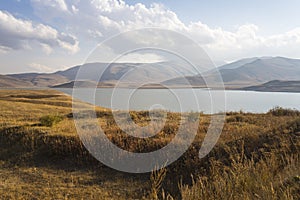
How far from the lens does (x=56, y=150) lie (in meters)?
14.0

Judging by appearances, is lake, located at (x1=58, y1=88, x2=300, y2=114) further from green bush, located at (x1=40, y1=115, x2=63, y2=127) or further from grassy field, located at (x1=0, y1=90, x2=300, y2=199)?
grassy field, located at (x1=0, y1=90, x2=300, y2=199)

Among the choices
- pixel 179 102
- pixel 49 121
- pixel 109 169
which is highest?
pixel 179 102

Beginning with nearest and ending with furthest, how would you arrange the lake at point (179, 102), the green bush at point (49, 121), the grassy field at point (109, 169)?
the grassy field at point (109, 169) < the green bush at point (49, 121) < the lake at point (179, 102)

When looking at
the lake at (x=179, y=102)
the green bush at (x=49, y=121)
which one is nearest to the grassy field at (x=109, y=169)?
the green bush at (x=49, y=121)

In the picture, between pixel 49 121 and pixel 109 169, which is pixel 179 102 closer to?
pixel 49 121

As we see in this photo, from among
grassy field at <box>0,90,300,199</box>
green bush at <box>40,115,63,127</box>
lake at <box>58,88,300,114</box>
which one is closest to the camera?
grassy field at <box>0,90,300,199</box>

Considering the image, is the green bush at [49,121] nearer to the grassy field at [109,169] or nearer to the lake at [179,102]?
the grassy field at [109,169]

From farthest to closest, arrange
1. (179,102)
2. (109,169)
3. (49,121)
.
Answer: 1. (179,102)
2. (49,121)
3. (109,169)

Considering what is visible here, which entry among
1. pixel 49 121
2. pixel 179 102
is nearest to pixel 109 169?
pixel 49 121

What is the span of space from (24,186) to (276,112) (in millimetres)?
19267

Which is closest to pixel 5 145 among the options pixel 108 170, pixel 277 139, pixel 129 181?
pixel 108 170

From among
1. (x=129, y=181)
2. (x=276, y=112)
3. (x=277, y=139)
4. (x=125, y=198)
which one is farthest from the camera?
(x=276, y=112)

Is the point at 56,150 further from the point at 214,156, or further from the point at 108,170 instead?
the point at 214,156

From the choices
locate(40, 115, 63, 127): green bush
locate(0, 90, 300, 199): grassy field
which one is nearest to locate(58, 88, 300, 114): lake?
locate(40, 115, 63, 127): green bush
